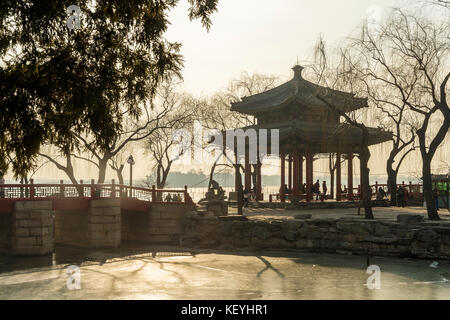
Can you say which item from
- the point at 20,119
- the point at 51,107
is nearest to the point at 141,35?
the point at 51,107

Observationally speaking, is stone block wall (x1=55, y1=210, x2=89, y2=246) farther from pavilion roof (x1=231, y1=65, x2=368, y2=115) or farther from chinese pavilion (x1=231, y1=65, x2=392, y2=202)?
pavilion roof (x1=231, y1=65, x2=368, y2=115)

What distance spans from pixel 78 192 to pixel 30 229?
3.14 meters

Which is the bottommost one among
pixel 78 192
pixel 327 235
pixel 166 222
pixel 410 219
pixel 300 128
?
pixel 327 235

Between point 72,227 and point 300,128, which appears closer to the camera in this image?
point 72,227

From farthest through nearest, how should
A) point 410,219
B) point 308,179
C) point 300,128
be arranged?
1. point 300,128
2. point 308,179
3. point 410,219

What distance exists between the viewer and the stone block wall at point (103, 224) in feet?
71.9

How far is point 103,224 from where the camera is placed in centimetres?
2216

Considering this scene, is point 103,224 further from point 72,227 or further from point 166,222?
point 72,227

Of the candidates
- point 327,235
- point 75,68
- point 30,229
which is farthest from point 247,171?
point 75,68

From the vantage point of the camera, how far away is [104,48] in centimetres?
893

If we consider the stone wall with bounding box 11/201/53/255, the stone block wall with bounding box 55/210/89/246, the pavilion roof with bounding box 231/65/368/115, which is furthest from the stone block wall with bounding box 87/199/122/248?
the pavilion roof with bounding box 231/65/368/115

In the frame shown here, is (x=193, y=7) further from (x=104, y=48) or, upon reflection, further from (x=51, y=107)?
(x=51, y=107)

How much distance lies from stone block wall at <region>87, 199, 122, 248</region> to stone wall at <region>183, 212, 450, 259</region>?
10.8ft

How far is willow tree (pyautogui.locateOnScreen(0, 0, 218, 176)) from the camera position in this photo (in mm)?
8078
